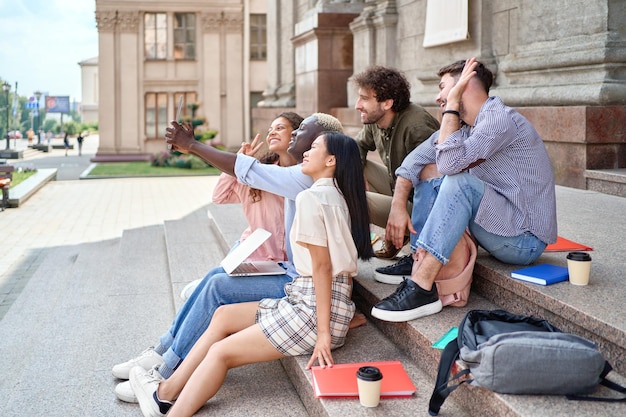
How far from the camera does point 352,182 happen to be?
3.94m

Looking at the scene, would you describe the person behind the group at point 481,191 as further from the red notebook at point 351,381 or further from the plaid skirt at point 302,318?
the red notebook at point 351,381

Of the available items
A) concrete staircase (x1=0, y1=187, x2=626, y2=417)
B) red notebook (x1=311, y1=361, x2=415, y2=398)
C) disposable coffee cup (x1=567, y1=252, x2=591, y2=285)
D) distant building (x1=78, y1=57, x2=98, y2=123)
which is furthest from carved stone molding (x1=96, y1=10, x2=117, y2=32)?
distant building (x1=78, y1=57, x2=98, y2=123)

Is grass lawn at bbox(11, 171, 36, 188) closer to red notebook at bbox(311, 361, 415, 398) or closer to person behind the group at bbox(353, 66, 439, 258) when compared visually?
person behind the group at bbox(353, 66, 439, 258)

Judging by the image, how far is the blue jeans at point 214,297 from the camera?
4.15 metres

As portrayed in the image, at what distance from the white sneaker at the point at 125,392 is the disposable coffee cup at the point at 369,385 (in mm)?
1630

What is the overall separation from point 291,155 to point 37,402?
6.79 feet

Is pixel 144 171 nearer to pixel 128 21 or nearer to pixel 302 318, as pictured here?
pixel 128 21

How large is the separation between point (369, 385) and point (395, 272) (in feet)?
4.94

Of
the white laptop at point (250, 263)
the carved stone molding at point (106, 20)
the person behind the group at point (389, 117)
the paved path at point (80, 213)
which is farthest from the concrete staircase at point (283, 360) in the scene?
the carved stone molding at point (106, 20)

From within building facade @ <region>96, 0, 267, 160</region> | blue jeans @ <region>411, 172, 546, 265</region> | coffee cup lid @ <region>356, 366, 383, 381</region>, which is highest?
building facade @ <region>96, 0, 267, 160</region>

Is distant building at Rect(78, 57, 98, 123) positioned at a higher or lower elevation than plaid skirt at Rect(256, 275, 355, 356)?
higher

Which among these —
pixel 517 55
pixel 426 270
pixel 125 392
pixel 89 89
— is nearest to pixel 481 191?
pixel 426 270

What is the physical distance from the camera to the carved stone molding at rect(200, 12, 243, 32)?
36062 millimetres

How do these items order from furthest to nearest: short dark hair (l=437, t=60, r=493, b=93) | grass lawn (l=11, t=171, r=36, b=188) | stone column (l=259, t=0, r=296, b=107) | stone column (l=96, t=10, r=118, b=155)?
1. stone column (l=96, t=10, r=118, b=155)
2. grass lawn (l=11, t=171, r=36, b=188)
3. stone column (l=259, t=0, r=296, b=107)
4. short dark hair (l=437, t=60, r=493, b=93)
